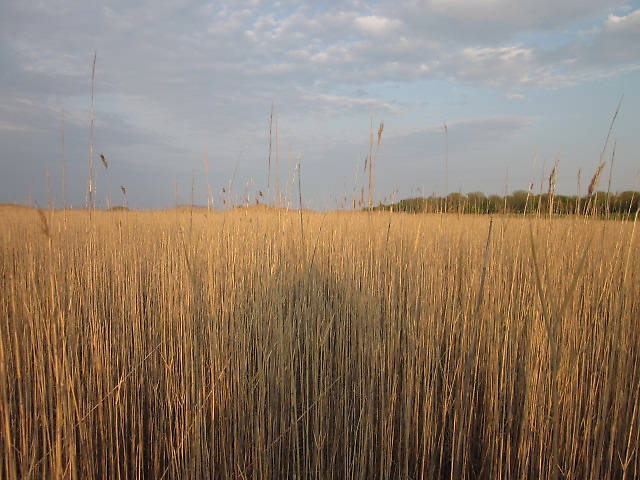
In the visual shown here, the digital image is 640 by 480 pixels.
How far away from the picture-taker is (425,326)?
1.60 meters

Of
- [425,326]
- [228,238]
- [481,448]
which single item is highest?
[228,238]

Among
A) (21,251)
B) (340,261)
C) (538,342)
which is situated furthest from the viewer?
(21,251)

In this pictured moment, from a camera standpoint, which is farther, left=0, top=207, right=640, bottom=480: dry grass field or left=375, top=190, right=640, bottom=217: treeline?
left=375, top=190, right=640, bottom=217: treeline

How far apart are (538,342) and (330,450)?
88 cm

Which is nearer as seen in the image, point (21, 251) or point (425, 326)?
point (425, 326)

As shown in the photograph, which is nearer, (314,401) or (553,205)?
(314,401)

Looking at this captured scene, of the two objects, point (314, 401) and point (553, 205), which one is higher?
point (553, 205)

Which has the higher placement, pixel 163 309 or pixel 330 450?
pixel 163 309

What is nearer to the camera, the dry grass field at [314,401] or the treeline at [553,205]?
the dry grass field at [314,401]

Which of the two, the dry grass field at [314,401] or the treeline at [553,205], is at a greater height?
the treeline at [553,205]

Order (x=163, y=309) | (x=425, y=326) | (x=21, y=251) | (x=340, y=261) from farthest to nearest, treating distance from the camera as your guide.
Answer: (x=21, y=251) → (x=340, y=261) → (x=163, y=309) → (x=425, y=326)

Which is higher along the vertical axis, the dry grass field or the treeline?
the treeline

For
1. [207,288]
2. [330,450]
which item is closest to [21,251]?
[207,288]

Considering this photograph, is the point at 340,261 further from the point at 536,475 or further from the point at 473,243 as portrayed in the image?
the point at 473,243
